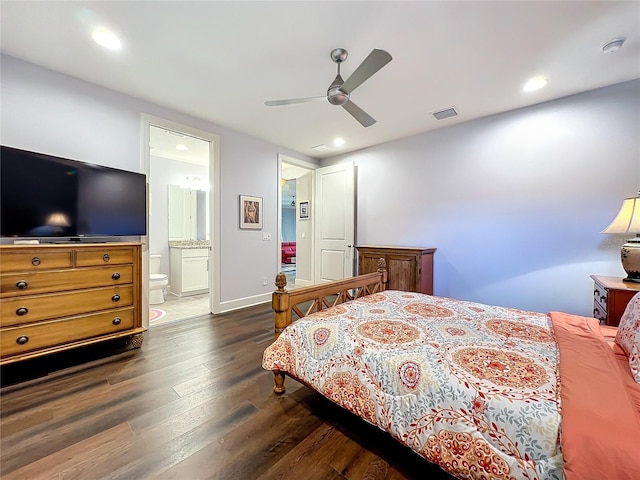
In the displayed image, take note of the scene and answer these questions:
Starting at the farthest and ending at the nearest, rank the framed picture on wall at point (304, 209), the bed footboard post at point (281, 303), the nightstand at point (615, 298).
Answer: the framed picture on wall at point (304, 209)
the nightstand at point (615, 298)
the bed footboard post at point (281, 303)

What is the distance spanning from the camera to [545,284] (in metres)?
3.01

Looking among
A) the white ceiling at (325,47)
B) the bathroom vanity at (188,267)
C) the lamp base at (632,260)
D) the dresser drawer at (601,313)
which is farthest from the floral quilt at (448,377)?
the bathroom vanity at (188,267)

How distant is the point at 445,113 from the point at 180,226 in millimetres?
5023

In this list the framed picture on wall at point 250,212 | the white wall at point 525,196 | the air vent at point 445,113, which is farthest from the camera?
the framed picture on wall at point 250,212

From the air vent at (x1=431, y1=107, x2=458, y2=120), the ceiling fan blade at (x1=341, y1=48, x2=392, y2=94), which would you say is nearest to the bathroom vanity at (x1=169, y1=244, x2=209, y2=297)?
the ceiling fan blade at (x1=341, y1=48, x2=392, y2=94)

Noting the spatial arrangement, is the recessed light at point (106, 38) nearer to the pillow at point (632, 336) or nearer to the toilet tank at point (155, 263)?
the toilet tank at point (155, 263)

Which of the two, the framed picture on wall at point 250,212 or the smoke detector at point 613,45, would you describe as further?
the framed picture on wall at point 250,212

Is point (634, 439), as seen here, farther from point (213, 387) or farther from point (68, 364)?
point (68, 364)

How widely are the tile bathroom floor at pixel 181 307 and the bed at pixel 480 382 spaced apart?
2342 mm

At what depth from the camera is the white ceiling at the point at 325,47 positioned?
69.4 inches

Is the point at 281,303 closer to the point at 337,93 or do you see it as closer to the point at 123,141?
the point at 337,93

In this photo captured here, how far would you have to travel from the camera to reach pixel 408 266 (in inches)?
141

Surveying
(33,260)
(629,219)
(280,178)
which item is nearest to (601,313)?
(629,219)

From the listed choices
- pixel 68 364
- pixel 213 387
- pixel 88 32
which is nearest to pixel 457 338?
pixel 213 387
